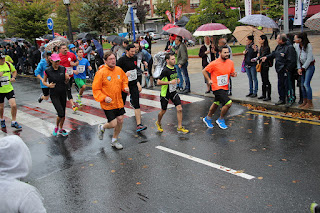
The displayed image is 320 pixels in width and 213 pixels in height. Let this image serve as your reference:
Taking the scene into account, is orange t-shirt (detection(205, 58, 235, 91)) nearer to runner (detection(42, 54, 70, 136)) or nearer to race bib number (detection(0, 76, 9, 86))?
runner (detection(42, 54, 70, 136))

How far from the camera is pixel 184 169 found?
5.73 m

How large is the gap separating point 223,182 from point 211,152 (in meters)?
1.37

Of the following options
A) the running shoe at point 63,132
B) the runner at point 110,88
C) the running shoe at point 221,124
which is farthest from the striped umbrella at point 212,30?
the running shoe at point 63,132

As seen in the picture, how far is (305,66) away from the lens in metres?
8.66

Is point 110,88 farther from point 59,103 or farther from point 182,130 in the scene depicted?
point 182,130

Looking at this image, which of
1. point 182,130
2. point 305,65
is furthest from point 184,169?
point 305,65

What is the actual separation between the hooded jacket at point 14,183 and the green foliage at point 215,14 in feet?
79.8

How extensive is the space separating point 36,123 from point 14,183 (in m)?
7.86

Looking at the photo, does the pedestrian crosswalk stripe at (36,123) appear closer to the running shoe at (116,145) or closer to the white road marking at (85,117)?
the white road marking at (85,117)

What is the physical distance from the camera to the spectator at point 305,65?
8.66m

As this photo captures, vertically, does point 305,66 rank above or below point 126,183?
above

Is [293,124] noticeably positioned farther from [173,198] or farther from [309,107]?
[173,198]

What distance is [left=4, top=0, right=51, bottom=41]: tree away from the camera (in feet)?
84.4

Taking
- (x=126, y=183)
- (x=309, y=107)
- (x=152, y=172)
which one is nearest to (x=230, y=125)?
(x=309, y=107)
